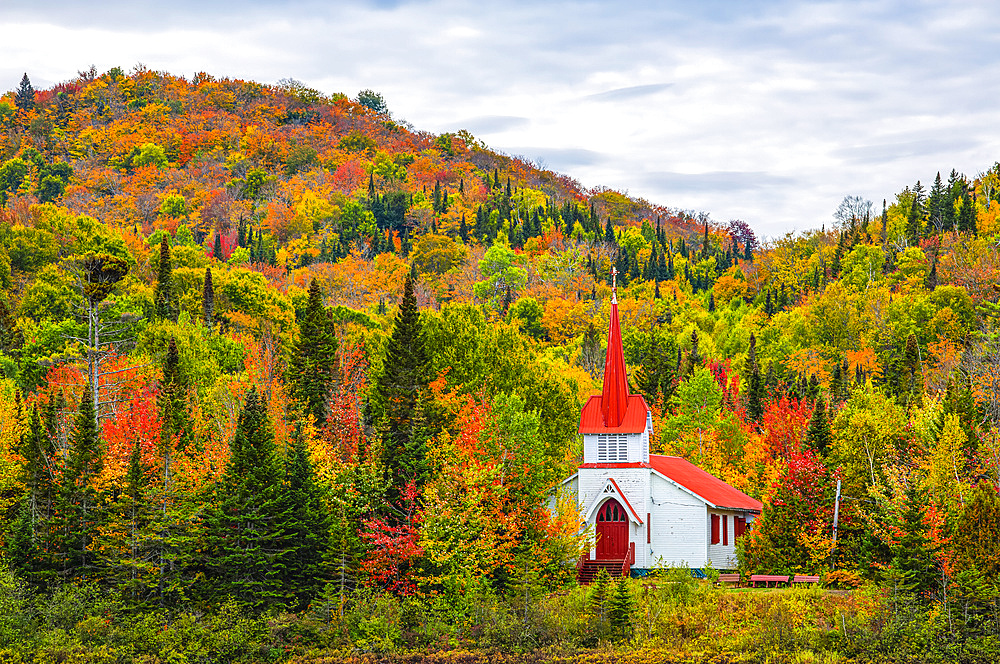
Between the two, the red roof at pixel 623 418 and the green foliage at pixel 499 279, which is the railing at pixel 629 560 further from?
the green foliage at pixel 499 279

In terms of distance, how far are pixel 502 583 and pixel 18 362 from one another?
39.5 metres

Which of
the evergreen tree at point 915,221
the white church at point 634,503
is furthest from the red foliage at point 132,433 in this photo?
the evergreen tree at point 915,221

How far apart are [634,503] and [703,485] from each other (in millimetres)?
4401

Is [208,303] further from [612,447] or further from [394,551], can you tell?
[394,551]

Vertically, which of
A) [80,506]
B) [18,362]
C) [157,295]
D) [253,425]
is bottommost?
[80,506]

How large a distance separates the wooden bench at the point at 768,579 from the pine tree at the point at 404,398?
12.7 meters

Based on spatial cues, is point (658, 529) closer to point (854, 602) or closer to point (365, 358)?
point (854, 602)

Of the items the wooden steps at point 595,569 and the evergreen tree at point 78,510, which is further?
the wooden steps at point 595,569

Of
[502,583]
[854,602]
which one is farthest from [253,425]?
[854,602]

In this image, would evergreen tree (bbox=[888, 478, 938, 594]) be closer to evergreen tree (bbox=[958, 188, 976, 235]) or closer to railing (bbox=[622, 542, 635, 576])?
railing (bbox=[622, 542, 635, 576])

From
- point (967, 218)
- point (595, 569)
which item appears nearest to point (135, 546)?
point (595, 569)

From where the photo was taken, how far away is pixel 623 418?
50.2 meters

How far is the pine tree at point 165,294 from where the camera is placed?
79.1 metres

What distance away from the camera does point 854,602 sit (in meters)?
38.5
